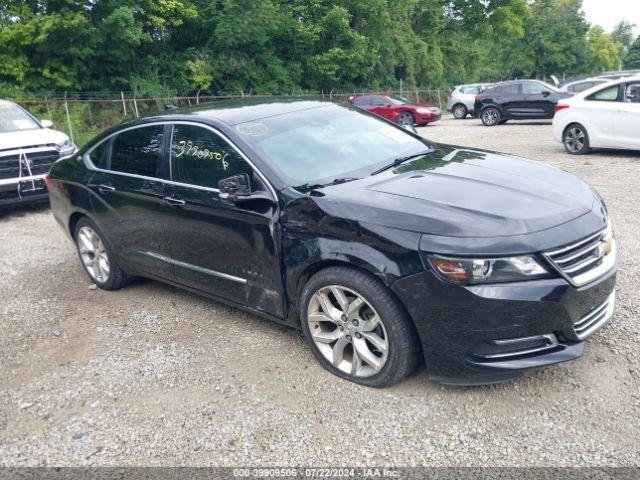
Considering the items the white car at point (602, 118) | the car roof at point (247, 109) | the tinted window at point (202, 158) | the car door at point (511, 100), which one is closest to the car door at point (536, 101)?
the car door at point (511, 100)

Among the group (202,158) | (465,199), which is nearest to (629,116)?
(465,199)

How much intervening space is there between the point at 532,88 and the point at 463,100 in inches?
284

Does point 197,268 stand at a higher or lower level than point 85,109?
lower

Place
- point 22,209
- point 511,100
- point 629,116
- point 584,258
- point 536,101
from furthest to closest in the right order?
point 511,100, point 536,101, point 629,116, point 22,209, point 584,258

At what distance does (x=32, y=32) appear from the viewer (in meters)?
20.1

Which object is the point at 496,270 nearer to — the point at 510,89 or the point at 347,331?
the point at 347,331

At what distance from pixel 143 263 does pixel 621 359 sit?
3.54m

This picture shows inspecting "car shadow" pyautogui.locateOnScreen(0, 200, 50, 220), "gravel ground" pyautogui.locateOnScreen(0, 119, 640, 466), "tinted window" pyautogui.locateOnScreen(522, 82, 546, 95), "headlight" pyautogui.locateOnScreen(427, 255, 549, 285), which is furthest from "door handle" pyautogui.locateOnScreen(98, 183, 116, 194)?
"tinted window" pyautogui.locateOnScreen(522, 82, 546, 95)

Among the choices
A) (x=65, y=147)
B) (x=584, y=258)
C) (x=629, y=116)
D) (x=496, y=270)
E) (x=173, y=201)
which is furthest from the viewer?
(x=629, y=116)

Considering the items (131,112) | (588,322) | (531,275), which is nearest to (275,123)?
(531,275)

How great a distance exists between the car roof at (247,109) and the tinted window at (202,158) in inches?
5.9

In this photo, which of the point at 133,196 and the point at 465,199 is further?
the point at 133,196

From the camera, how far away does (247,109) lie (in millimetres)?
4324

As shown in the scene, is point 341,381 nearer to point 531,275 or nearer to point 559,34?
point 531,275
